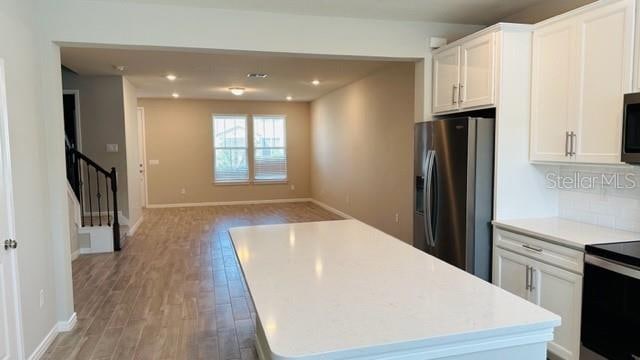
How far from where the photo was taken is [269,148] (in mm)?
10688

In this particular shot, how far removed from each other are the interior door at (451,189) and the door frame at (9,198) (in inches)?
117

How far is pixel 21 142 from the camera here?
2.72 metres

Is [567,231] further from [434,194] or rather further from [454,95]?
[454,95]

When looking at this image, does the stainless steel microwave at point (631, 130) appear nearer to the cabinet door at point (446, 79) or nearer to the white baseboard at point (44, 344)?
the cabinet door at point (446, 79)

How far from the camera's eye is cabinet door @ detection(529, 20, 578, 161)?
2773mm

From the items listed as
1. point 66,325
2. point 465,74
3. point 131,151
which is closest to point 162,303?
point 66,325

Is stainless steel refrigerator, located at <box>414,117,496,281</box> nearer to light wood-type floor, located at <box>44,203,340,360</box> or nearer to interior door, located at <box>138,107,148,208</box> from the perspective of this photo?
light wood-type floor, located at <box>44,203,340,360</box>

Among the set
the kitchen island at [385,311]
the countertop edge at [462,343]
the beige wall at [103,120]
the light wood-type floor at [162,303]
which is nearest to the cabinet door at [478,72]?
the kitchen island at [385,311]

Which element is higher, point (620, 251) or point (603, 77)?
point (603, 77)

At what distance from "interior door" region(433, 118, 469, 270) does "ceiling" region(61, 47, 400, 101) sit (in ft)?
5.23

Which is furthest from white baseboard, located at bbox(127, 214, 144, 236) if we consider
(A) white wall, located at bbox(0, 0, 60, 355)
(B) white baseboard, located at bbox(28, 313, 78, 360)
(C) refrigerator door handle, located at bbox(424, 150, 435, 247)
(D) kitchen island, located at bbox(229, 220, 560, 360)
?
(D) kitchen island, located at bbox(229, 220, 560, 360)

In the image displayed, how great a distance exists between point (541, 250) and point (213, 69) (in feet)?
16.5

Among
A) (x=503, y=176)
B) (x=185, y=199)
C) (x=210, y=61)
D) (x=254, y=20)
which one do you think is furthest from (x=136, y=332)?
(x=185, y=199)

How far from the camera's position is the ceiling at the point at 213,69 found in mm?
5203
